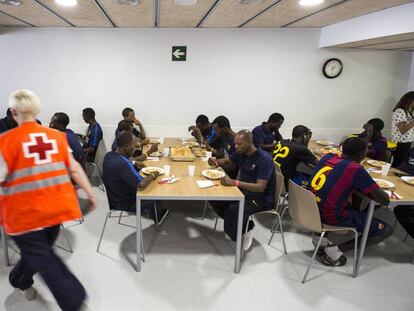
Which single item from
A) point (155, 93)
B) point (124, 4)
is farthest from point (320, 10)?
point (155, 93)

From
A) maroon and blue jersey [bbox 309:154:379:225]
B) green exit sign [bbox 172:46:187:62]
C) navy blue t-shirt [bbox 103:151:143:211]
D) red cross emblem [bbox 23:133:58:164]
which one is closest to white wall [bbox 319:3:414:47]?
maroon and blue jersey [bbox 309:154:379:225]

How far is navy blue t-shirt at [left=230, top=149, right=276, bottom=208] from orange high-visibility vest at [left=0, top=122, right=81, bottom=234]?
1.69 meters

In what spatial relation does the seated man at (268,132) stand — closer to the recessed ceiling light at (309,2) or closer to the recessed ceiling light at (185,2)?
the recessed ceiling light at (309,2)

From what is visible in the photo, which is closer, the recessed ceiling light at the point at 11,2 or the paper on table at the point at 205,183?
the paper on table at the point at 205,183

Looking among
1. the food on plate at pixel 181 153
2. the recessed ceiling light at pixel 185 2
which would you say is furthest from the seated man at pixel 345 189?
the recessed ceiling light at pixel 185 2

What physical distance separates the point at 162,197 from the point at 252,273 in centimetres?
112

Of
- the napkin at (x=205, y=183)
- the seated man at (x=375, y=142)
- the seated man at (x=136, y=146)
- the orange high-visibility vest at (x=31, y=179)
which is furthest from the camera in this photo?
the seated man at (x=375, y=142)

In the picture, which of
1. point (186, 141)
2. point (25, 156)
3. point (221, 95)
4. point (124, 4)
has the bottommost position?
point (186, 141)

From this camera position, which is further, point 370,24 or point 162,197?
point 370,24

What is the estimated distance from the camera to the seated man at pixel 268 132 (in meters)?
4.33

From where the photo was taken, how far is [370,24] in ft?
12.0

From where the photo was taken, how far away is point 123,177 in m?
2.46

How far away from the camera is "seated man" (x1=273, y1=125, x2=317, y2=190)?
3.25m

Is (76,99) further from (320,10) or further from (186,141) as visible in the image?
(320,10)
